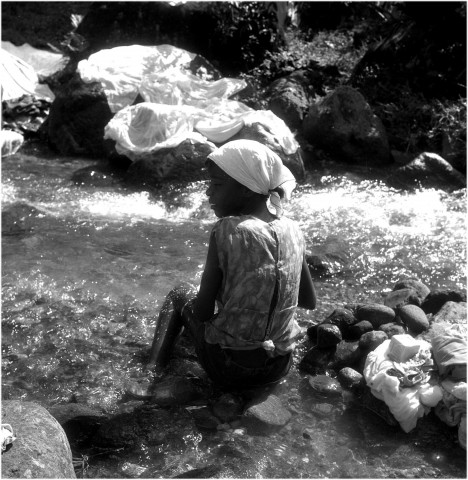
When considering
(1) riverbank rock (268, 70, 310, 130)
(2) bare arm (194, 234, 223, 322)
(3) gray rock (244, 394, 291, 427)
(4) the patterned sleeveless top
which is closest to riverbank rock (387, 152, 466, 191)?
(1) riverbank rock (268, 70, 310, 130)

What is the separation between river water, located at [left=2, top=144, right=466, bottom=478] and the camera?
328 centimetres

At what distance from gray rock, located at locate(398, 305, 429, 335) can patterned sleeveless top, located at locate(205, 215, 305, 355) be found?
1.07 metres

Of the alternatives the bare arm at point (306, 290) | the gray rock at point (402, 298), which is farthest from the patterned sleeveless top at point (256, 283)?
the gray rock at point (402, 298)

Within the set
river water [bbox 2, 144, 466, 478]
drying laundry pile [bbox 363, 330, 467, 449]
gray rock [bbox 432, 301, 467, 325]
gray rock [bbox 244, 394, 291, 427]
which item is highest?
drying laundry pile [bbox 363, 330, 467, 449]

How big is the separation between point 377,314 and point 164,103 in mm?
5682

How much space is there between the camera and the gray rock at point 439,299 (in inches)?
181

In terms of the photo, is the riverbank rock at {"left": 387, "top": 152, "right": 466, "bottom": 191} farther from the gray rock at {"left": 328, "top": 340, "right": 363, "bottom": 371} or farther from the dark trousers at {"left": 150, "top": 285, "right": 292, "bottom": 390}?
the dark trousers at {"left": 150, "top": 285, "right": 292, "bottom": 390}

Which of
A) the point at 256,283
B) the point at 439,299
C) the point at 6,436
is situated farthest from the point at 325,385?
the point at 6,436

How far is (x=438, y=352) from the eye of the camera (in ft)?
12.0

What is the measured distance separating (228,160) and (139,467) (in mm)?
1552

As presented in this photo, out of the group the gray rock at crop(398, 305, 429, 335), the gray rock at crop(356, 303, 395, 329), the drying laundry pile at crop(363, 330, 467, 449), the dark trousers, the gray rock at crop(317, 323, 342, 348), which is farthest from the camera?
the gray rock at crop(356, 303, 395, 329)

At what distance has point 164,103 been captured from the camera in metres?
9.16

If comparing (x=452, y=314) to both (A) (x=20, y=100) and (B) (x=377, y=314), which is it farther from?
(A) (x=20, y=100)

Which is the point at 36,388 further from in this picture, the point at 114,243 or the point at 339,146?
the point at 339,146
